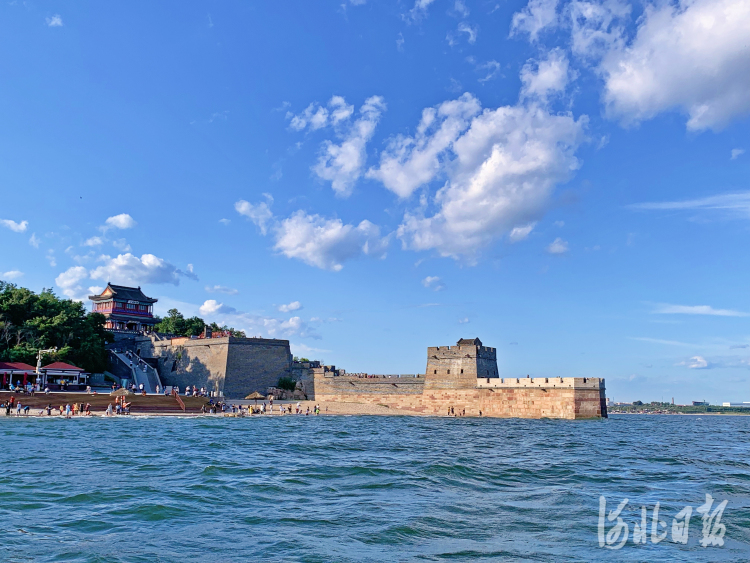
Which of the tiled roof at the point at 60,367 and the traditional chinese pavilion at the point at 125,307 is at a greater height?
the traditional chinese pavilion at the point at 125,307

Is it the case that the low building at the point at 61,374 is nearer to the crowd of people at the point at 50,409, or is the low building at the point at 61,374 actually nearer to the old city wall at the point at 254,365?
the crowd of people at the point at 50,409

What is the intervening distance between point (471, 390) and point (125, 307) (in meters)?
48.8

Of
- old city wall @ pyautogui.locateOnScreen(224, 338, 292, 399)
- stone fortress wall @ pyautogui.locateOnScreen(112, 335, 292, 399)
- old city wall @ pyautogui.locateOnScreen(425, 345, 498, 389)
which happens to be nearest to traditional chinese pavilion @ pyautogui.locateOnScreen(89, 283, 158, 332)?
stone fortress wall @ pyautogui.locateOnScreen(112, 335, 292, 399)

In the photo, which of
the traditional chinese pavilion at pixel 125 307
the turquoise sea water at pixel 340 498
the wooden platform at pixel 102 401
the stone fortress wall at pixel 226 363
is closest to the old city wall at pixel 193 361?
the stone fortress wall at pixel 226 363

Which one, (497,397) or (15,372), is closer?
(15,372)

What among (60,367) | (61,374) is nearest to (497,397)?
(60,367)

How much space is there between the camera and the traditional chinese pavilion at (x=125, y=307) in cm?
7700

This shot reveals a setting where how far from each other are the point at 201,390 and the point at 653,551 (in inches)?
2078

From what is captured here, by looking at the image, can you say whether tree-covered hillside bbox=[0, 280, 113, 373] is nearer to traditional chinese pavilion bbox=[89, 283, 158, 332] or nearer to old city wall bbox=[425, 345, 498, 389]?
traditional chinese pavilion bbox=[89, 283, 158, 332]

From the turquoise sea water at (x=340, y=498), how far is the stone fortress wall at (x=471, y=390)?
800 inches

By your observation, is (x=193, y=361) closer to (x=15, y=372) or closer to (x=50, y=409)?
(x=15, y=372)

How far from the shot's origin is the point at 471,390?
2023 inches

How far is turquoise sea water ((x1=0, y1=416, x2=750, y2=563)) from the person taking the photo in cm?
1023

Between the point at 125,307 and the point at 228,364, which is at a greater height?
the point at 125,307
